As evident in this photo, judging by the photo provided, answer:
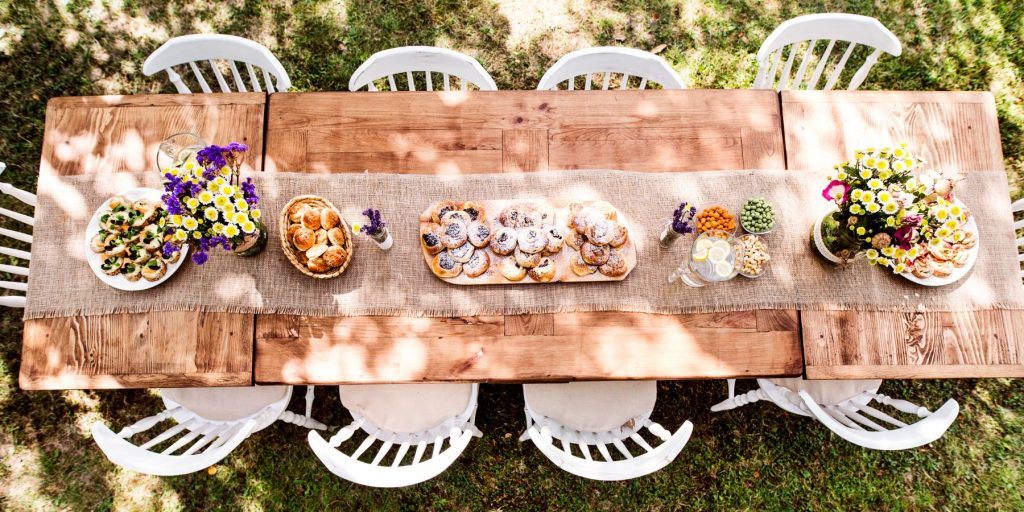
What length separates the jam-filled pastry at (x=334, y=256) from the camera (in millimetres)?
1804

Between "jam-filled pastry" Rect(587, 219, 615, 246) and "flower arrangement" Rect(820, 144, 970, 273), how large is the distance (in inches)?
28.0

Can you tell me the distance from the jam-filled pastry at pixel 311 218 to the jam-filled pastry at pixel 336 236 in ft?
0.18

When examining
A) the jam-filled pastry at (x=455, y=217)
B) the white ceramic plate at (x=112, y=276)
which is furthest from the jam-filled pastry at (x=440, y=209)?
the white ceramic plate at (x=112, y=276)

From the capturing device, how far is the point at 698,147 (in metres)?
2.08

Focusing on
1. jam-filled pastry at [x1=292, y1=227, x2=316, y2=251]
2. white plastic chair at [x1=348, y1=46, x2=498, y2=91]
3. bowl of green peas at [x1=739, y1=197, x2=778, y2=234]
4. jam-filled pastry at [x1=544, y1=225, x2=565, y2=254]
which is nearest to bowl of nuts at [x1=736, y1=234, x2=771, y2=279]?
bowl of green peas at [x1=739, y1=197, x2=778, y2=234]

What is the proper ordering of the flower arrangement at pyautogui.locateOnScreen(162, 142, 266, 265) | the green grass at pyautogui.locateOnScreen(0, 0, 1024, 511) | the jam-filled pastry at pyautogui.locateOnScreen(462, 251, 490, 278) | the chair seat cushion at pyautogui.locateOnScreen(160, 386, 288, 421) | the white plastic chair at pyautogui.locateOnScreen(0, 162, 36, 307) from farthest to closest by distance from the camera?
the green grass at pyautogui.locateOnScreen(0, 0, 1024, 511) < the chair seat cushion at pyautogui.locateOnScreen(160, 386, 288, 421) < the white plastic chair at pyautogui.locateOnScreen(0, 162, 36, 307) < the jam-filled pastry at pyautogui.locateOnScreen(462, 251, 490, 278) < the flower arrangement at pyautogui.locateOnScreen(162, 142, 266, 265)

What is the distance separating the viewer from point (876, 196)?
164 cm

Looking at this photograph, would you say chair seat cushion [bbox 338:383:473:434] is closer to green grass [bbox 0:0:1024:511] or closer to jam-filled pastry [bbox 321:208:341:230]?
green grass [bbox 0:0:1024:511]

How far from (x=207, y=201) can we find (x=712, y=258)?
5.22 ft

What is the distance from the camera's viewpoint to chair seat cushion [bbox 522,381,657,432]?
90.1 inches

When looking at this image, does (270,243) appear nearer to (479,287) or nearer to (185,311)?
(185,311)

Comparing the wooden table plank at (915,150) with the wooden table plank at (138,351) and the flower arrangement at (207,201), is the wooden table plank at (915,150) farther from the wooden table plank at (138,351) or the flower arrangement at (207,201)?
the wooden table plank at (138,351)

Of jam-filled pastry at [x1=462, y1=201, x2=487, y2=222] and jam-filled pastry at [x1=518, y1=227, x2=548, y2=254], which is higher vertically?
jam-filled pastry at [x1=462, y1=201, x2=487, y2=222]

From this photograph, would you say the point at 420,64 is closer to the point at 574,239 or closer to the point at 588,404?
the point at 574,239
